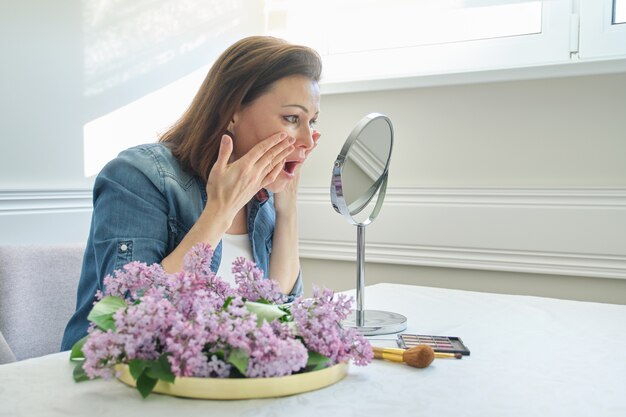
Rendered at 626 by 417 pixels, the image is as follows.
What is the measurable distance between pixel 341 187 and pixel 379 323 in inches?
9.6

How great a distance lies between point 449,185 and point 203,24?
106cm

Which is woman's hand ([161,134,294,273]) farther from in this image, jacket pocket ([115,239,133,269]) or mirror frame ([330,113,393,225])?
mirror frame ([330,113,393,225])

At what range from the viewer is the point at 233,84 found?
1.58m

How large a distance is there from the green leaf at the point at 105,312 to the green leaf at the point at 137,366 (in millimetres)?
64

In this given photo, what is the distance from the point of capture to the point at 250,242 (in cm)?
168

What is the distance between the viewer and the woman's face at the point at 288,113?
1.54m

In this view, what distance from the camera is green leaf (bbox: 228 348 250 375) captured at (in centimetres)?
67

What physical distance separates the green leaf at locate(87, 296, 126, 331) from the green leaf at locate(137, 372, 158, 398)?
0.06 metres

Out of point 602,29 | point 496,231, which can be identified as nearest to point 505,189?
point 496,231

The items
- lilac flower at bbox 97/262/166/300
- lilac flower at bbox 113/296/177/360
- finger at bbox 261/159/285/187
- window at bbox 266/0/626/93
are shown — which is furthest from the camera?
window at bbox 266/0/626/93

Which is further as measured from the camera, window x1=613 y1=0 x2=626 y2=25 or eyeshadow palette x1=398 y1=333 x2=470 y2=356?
window x1=613 y1=0 x2=626 y2=25

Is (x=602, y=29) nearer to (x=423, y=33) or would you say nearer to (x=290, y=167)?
(x=423, y=33)

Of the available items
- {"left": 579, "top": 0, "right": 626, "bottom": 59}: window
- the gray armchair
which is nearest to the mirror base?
the gray armchair

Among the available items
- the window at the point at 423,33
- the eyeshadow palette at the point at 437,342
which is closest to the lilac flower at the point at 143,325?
the eyeshadow palette at the point at 437,342
